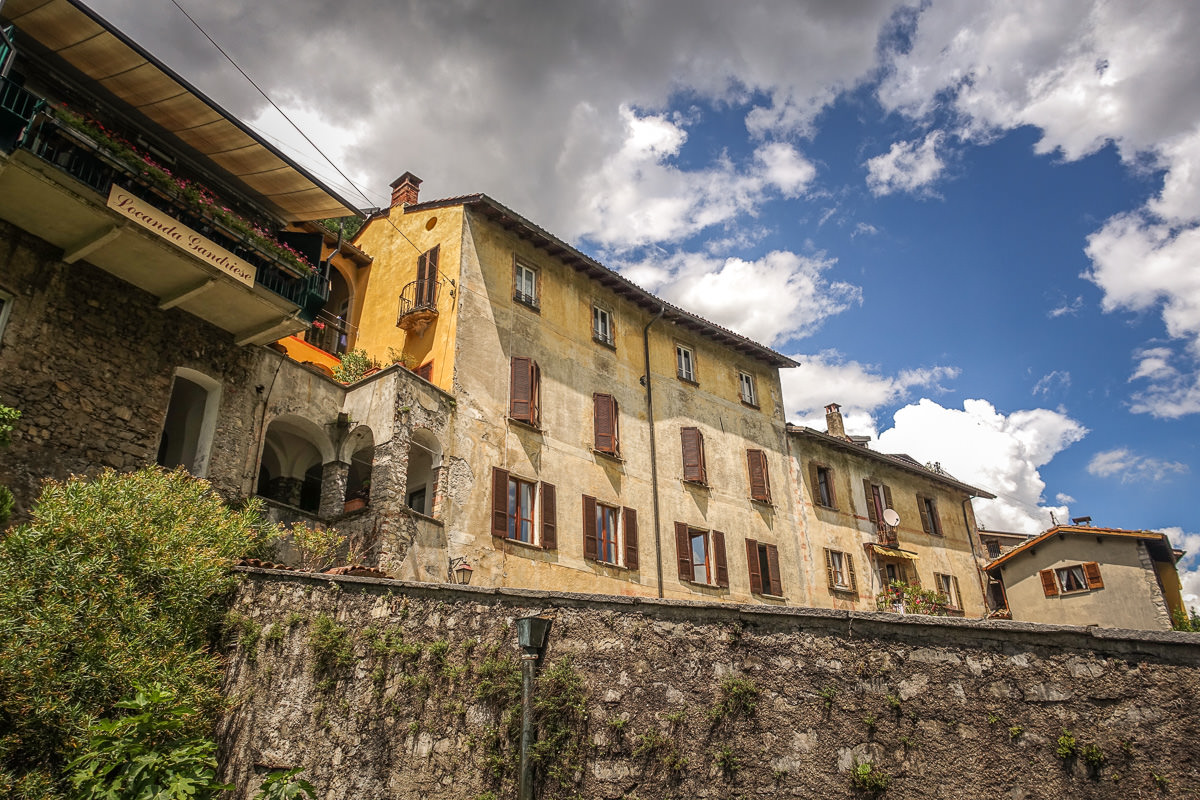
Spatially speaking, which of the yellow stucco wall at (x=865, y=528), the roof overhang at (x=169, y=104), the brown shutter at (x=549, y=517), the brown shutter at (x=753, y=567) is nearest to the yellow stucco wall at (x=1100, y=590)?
the yellow stucco wall at (x=865, y=528)

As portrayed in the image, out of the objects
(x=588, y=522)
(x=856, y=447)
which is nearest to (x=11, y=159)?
(x=588, y=522)

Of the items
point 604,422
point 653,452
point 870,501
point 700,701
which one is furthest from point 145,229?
point 870,501

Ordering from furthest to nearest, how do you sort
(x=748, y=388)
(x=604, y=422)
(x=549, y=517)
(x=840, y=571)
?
1. (x=748, y=388)
2. (x=840, y=571)
3. (x=604, y=422)
4. (x=549, y=517)

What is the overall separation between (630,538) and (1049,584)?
47.9ft

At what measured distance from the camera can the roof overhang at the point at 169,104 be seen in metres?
11.9

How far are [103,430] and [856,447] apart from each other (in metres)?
23.3

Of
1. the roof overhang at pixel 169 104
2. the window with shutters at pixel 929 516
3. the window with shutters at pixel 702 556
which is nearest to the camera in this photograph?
the roof overhang at pixel 169 104

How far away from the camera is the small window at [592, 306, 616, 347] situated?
22156 mm

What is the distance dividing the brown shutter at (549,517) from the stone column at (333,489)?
178 inches

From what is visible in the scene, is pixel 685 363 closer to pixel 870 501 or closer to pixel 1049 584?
pixel 870 501

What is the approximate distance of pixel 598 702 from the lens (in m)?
7.92

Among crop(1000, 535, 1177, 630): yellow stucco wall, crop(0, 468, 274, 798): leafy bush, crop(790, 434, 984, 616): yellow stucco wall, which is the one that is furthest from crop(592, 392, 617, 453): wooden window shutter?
crop(1000, 535, 1177, 630): yellow stucco wall

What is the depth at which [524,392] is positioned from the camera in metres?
19.0

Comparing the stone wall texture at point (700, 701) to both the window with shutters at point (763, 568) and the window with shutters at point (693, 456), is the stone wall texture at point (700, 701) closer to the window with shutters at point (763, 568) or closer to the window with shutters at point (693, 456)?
the window with shutters at point (693, 456)
